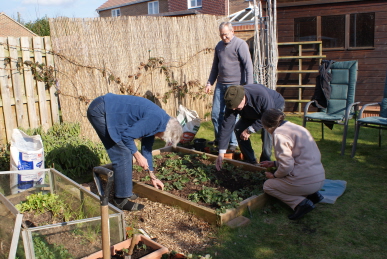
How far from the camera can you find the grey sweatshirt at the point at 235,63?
233 inches

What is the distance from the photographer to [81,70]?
6156 millimetres

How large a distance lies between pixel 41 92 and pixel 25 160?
1.72m

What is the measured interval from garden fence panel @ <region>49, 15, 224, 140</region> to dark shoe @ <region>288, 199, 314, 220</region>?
13.4ft

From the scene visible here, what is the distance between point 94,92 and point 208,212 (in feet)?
12.2

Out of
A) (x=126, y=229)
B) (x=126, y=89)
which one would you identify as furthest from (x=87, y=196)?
(x=126, y=89)

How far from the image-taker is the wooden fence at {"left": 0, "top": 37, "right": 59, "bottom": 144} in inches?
206

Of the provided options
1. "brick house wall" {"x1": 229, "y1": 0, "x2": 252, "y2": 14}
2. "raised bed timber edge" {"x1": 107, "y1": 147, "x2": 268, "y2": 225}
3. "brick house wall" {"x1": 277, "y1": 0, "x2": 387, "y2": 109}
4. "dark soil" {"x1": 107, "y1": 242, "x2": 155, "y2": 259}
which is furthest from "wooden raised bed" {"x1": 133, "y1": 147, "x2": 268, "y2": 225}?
"brick house wall" {"x1": 229, "y1": 0, "x2": 252, "y2": 14}

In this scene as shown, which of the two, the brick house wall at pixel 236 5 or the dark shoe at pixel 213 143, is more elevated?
the brick house wall at pixel 236 5

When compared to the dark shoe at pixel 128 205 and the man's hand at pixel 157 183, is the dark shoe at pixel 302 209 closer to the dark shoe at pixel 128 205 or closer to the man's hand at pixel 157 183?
the man's hand at pixel 157 183

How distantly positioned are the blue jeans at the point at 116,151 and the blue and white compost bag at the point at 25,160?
2.76 ft

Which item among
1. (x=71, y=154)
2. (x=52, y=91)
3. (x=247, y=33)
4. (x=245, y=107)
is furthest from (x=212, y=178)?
(x=247, y=33)

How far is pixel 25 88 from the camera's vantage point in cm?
554

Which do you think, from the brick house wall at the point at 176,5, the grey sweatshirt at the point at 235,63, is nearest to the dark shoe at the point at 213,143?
the grey sweatshirt at the point at 235,63

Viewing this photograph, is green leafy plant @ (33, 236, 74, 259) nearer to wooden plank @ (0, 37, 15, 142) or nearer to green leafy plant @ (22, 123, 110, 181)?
green leafy plant @ (22, 123, 110, 181)
